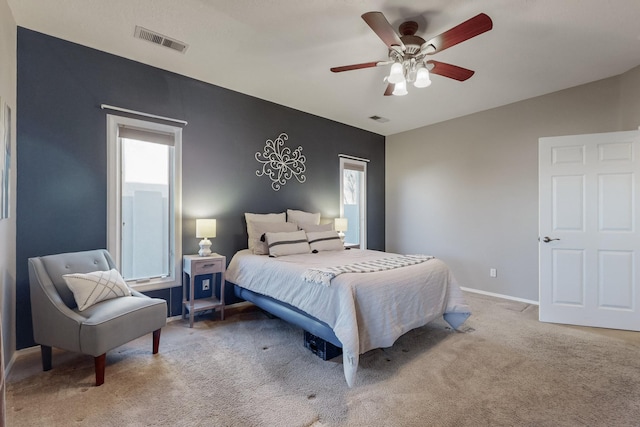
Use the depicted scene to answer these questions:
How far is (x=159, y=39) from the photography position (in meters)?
2.74

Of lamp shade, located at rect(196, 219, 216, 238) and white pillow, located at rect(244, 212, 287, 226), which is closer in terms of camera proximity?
lamp shade, located at rect(196, 219, 216, 238)

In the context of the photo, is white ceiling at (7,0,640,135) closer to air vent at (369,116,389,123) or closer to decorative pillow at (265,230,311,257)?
air vent at (369,116,389,123)

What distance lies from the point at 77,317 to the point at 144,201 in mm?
1469

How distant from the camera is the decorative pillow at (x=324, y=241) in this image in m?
3.88

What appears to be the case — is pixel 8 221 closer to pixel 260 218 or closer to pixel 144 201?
pixel 144 201

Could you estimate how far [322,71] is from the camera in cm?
330

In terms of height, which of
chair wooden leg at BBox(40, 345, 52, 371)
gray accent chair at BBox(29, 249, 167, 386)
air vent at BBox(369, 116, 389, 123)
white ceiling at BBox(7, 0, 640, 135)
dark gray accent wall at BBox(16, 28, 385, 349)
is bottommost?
chair wooden leg at BBox(40, 345, 52, 371)

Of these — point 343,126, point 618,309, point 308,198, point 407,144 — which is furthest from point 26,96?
point 618,309

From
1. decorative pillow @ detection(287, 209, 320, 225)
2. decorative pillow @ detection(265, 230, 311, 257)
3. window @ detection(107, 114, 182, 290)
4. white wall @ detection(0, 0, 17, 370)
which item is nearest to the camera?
white wall @ detection(0, 0, 17, 370)

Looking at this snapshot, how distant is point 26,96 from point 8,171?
0.81 meters

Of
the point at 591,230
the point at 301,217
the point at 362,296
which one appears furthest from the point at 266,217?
the point at 591,230

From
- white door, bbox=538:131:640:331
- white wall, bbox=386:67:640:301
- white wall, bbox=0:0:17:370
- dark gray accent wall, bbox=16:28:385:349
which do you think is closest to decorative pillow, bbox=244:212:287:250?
dark gray accent wall, bbox=16:28:385:349

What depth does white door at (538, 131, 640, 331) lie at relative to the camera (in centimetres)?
311

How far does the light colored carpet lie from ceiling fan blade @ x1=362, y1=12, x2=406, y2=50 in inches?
97.0
